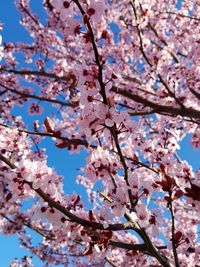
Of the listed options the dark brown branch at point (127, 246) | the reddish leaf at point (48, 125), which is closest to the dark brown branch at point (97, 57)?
the reddish leaf at point (48, 125)

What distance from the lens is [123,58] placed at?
10445mm

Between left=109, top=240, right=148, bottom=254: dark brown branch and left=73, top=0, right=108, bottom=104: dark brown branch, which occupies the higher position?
left=73, top=0, right=108, bottom=104: dark brown branch

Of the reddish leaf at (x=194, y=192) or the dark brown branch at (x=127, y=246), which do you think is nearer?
the reddish leaf at (x=194, y=192)

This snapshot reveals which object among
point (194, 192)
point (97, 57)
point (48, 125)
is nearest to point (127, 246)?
point (194, 192)

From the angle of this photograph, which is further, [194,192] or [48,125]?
[48,125]

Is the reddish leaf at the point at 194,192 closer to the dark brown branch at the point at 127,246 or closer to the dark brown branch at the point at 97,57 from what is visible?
the dark brown branch at the point at 127,246

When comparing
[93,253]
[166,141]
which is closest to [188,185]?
[93,253]

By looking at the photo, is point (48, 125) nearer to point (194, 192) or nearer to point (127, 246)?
point (127, 246)

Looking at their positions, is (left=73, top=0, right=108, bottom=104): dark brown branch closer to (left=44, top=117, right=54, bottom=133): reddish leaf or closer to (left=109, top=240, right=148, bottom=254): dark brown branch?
(left=44, top=117, right=54, bottom=133): reddish leaf

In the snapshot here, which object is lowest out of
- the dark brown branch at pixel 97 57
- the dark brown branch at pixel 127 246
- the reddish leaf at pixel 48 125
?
the dark brown branch at pixel 127 246

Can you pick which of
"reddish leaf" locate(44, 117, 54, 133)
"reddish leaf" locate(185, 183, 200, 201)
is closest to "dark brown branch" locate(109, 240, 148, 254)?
"reddish leaf" locate(185, 183, 200, 201)

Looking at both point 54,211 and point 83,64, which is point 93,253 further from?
point 83,64

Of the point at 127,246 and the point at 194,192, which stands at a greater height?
the point at 194,192

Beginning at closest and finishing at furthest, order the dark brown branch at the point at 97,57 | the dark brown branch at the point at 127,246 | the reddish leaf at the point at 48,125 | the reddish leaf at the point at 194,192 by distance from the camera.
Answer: the dark brown branch at the point at 97,57, the reddish leaf at the point at 194,192, the dark brown branch at the point at 127,246, the reddish leaf at the point at 48,125
